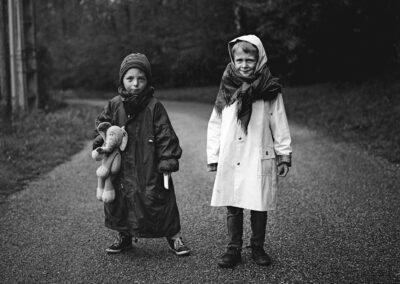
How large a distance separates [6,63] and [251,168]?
38.4 feet

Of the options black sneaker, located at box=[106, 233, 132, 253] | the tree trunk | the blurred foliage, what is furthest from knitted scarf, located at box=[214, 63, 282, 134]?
the blurred foliage

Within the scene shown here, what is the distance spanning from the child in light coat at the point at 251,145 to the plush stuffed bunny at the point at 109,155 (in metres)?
0.85

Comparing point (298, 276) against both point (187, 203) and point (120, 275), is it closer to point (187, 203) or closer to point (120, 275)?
point (120, 275)

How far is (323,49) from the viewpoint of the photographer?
1766 centimetres

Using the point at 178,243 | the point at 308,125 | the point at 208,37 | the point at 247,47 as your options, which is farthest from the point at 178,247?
the point at 208,37

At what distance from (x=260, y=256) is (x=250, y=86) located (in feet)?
4.64

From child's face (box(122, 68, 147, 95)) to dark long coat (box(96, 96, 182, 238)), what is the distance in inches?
6.3

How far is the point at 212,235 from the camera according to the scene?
4.87 metres

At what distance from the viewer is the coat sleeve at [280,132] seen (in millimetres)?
4012

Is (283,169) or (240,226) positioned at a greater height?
(283,169)

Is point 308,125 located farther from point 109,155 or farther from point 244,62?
point 109,155

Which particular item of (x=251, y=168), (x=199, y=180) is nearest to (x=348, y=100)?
(x=199, y=180)

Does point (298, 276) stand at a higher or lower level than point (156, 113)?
lower

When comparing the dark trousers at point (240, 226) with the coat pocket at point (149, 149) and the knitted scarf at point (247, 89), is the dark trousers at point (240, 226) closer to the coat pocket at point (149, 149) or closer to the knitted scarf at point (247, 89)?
the knitted scarf at point (247, 89)
